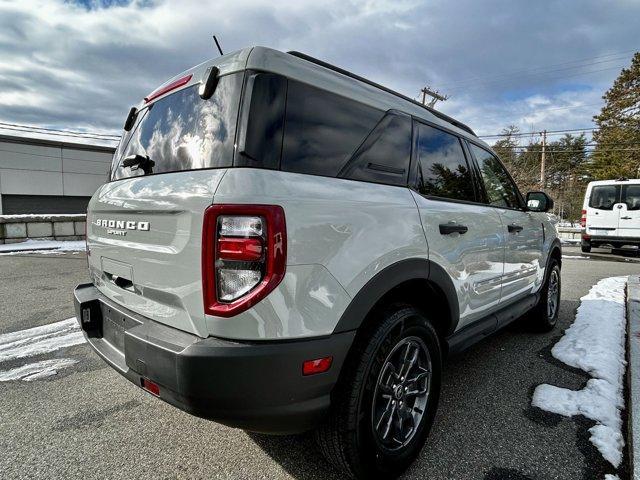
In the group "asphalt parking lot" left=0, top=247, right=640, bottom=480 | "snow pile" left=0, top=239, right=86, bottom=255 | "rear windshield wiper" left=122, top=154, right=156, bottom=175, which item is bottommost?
"asphalt parking lot" left=0, top=247, right=640, bottom=480

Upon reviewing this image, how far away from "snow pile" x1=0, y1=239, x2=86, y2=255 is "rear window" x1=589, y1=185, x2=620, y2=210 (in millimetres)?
15402

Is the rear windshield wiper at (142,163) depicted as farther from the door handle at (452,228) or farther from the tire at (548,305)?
the tire at (548,305)

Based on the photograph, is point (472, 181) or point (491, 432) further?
point (472, 181)

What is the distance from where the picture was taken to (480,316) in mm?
2807

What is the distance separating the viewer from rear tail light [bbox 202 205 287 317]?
4.59ft

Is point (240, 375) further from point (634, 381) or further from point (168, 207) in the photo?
point (634, 381)

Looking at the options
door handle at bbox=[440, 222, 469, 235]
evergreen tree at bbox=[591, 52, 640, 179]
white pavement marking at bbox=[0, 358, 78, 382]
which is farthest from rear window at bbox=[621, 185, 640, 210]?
evergreen tree at bbox=[591, 52, 640, 179]

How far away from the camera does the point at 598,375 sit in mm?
3008

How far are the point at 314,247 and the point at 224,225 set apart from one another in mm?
344

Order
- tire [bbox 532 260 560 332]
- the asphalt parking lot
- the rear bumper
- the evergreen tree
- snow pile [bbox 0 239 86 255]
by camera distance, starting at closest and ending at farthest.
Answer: the rear bumper < the asphalt parking lot < tire [bbox 532 260 560 332] < snow pile [bbox 0 239 86 255] < the evergreen tree

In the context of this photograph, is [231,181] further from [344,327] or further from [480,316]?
[480,316]

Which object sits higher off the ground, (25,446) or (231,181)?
(231,181)

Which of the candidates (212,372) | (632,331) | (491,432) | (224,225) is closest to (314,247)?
(224,225)

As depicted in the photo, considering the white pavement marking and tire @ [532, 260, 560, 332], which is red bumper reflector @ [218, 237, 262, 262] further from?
tire @ [532, 260, 560, 332]
